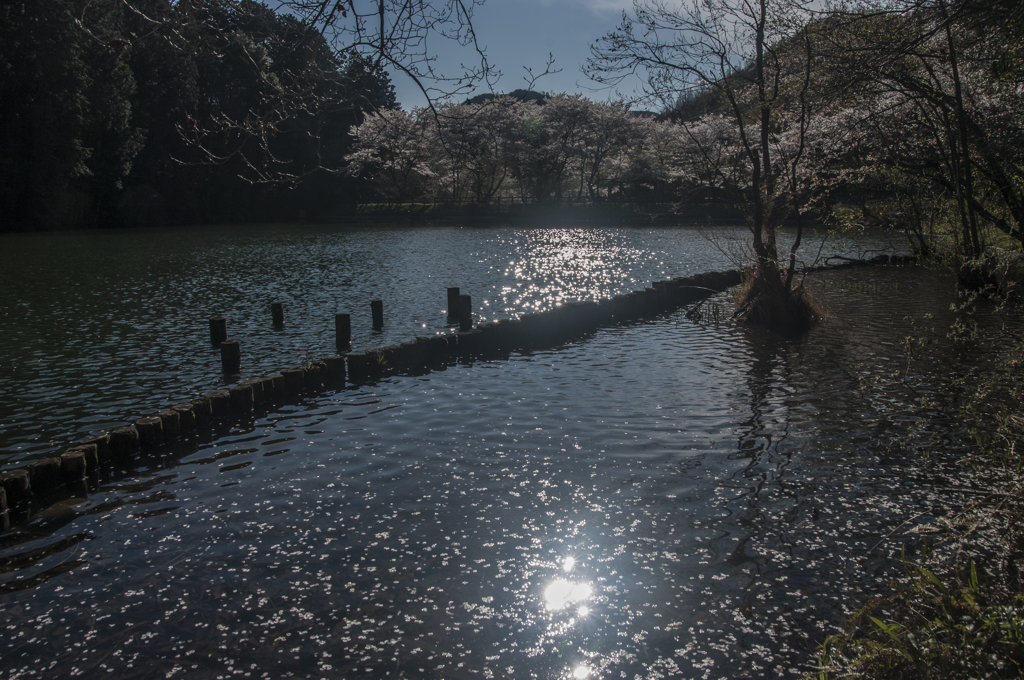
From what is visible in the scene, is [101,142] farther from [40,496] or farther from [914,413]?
[914,413]

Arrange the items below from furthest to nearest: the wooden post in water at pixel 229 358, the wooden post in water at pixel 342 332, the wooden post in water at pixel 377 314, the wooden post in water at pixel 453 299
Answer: the wooden post in water at pixel 453 299 < the wooden post in water at pixel 377 314 < the wooden post in water at pixel 342 332 < the wooden post in water at pixel 229 358

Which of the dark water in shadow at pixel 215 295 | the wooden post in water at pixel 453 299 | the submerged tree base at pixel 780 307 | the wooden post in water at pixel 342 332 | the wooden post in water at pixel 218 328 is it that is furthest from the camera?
the wooden post in water at pixel 453 299

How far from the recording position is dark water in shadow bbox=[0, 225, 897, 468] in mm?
12070

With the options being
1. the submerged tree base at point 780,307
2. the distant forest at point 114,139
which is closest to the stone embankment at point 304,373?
the submerged tree base at point 780,307

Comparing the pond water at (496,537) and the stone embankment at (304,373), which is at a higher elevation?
the stone embankment at (304,373)

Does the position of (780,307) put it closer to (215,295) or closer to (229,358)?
(229,358)

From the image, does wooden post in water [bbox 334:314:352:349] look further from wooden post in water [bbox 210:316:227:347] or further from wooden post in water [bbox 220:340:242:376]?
wooden post in water [bbox 210:316:227:347]

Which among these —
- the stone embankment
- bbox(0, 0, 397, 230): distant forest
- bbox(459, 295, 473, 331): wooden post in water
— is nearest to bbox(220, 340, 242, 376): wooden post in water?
the stone embankment

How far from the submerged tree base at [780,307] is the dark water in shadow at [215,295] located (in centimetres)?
381

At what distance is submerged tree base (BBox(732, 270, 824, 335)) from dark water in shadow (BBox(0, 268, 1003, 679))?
5.73 metres

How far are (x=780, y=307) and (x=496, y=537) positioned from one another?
42.0 ft

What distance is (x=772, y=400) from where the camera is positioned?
11133mm

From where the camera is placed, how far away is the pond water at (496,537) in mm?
5145

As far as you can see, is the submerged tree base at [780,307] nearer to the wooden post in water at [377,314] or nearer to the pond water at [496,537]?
the pond water at [496,537]
